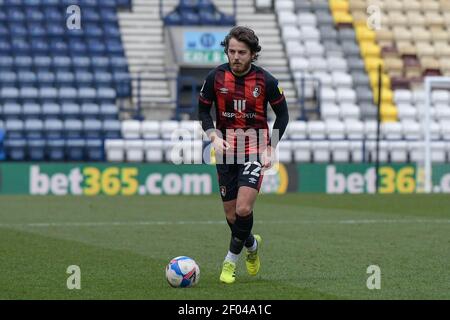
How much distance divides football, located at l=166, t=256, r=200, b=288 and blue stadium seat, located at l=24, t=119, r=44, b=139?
1996cm

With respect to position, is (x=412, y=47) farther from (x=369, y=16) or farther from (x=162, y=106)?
(x=162, y=106)

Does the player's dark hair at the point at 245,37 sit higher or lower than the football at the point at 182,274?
higher

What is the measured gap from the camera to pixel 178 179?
87.2 ft

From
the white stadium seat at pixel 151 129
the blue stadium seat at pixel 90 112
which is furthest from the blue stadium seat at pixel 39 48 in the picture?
the white stadium seat at pixel 151 129

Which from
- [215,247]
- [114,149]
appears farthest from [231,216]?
[114,149]

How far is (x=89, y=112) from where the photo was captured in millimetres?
29094

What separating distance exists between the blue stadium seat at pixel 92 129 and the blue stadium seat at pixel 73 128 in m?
0.13

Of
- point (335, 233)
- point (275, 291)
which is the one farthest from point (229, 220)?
point (335, 233)

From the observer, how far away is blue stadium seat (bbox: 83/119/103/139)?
94.1ft

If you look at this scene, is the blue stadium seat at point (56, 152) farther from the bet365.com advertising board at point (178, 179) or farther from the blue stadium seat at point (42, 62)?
the blue stadium seat at point (42, 62)

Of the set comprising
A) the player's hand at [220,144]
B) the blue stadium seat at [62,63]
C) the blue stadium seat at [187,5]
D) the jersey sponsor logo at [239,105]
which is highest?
the blue stadium seat at [187,5]

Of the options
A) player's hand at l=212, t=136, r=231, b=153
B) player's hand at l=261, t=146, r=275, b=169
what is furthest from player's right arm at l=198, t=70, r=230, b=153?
player's hand at l=261, t=146, r=275, b=169

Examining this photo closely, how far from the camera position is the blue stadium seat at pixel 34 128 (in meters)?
28.6

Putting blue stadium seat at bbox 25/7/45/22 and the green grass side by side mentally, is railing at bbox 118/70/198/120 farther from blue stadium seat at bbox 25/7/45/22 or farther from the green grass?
the green grass
